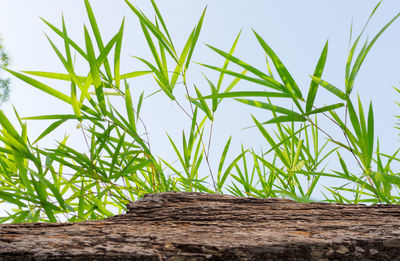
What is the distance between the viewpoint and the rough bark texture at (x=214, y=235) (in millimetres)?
542

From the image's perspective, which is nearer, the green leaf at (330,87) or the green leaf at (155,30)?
the green leaf at (330,87)

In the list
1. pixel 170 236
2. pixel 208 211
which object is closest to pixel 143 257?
pixel 170 236

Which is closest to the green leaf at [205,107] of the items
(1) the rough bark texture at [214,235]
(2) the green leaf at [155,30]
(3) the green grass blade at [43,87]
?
(2) the green leaf at [155,30]

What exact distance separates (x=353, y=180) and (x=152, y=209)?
2.62 ft

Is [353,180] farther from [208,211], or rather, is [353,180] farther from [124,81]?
[124,81]

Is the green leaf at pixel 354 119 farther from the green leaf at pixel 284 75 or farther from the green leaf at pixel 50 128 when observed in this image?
the green leaf at pixel 50 128

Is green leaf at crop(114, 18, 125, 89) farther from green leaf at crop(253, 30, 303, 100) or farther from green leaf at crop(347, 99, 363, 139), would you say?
green leaf at crop(347, 99, 363, 139)

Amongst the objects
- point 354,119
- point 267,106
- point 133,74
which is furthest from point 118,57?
point 354,119

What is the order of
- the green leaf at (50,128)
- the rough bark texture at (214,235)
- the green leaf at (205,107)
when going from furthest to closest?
the green leaf at (205,107) < the green leaf at (50,128) < the rough bark texture at (214,235)

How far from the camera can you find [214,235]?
0.63m

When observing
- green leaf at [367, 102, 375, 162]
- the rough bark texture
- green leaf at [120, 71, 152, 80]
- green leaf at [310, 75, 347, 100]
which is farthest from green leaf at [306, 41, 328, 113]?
green leaf at [120, 71, 152, 80]

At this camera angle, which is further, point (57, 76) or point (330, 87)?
point (57, 76)

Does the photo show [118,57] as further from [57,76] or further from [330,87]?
[330,87]

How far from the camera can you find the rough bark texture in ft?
1.78
